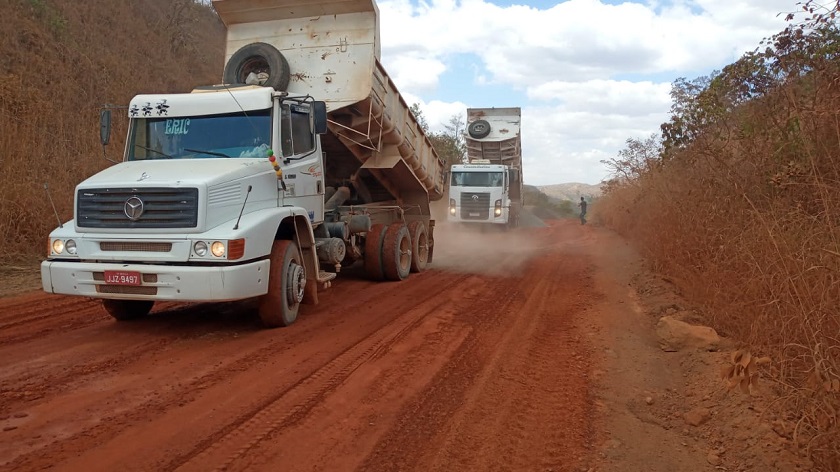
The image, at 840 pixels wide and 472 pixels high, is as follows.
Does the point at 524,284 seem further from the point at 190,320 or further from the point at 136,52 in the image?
the point at 136,52

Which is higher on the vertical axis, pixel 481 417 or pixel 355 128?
pixel 355 128

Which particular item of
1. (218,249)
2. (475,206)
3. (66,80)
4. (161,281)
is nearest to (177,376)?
(161,281)

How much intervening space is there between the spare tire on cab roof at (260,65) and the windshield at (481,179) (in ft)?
47.3

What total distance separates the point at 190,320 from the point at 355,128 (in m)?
3.95

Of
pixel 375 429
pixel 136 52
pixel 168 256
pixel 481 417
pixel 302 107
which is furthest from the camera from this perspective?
pixel 136 52

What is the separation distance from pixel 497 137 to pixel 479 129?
2.73 feet

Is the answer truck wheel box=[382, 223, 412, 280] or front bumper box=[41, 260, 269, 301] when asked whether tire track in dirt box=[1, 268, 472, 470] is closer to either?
front bumper box=[41, 260, 269, 301]

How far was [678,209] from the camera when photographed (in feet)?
28.8

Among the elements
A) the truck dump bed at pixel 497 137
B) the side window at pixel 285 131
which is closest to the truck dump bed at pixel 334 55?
the side window at pixel 285 131

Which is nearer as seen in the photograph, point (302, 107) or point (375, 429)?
point (375, 429)

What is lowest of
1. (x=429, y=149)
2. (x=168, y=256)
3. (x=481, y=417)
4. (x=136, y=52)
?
(x=481, y=417)

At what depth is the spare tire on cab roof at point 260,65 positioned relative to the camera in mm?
8477

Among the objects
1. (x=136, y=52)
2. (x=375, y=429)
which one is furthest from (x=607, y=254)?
(x=136, y=52)

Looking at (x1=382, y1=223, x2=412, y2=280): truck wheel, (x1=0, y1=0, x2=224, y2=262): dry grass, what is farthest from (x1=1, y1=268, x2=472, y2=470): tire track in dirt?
(x1=0, y1=0, x2=224, y2=262): dry grass
